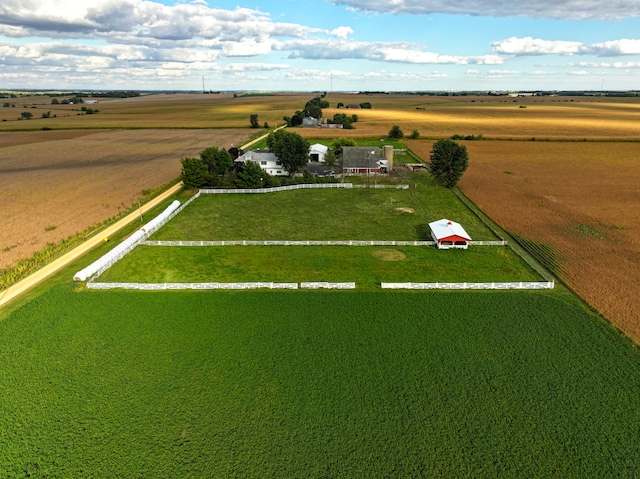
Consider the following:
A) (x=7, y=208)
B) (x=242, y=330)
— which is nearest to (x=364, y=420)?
(x=242, y=330)

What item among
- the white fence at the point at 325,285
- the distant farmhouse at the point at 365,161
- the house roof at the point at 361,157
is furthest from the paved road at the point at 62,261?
the house roof at the point at 361,157

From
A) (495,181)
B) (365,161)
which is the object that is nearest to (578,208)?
(495,181)

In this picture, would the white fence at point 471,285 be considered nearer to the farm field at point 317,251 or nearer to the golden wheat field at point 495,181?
the farm field at point 317,251

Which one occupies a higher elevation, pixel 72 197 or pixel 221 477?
pixel 72 197

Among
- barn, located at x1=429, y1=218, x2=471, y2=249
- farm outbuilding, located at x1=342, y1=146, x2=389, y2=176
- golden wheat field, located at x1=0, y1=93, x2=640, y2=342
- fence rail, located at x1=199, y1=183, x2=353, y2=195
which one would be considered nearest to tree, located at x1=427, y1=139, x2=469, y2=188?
golden wheat field, located at x1=0, y1=93, x2=640, y2=342

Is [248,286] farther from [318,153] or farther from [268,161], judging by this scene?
[318,153]

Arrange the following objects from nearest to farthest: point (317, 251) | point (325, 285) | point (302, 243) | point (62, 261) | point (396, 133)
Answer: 1. point (325, 285)
2. point (62, 261)
3. point (317, 251)
4. point (302, 243)
5. point (396, 133)

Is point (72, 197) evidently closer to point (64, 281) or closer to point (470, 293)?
point (64, 281)
